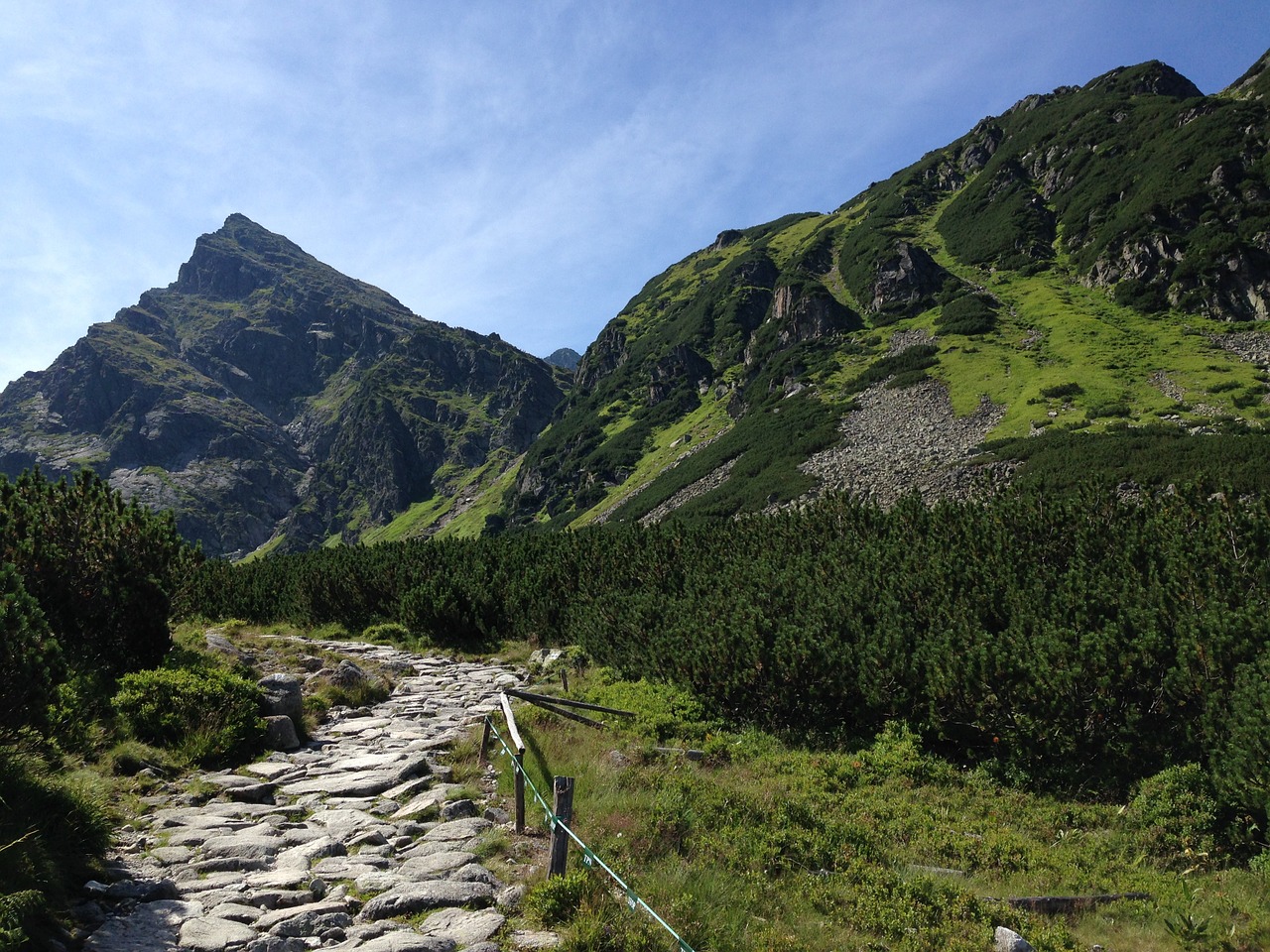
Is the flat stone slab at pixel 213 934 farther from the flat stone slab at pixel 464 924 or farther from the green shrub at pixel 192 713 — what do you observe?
the green shrub at pixel 192 713

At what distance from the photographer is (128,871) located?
6188 mm

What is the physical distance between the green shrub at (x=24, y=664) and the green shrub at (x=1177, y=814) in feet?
44.7

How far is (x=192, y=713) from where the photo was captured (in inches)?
418

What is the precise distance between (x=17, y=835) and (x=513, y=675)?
47.8 ft

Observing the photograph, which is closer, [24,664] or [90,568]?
[24,664]

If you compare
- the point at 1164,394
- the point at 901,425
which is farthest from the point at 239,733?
the point at 1164,394

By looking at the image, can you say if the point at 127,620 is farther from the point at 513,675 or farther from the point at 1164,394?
the point at 1164,394

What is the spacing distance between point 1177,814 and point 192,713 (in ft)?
49.0

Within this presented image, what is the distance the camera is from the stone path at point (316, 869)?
17.4ft

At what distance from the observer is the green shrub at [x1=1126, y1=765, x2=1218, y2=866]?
8.97m

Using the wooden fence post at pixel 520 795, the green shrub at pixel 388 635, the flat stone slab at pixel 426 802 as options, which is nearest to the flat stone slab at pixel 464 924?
the wooden fence post at pixel 520 795

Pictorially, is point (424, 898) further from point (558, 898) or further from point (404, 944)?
point (558, 898)

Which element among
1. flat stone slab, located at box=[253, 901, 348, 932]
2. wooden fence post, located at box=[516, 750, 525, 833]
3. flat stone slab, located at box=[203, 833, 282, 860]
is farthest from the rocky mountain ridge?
flat stone slab, located at box=[253, 901, 348, 932]

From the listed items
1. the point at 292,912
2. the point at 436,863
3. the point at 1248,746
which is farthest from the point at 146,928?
the point at 1248,746
